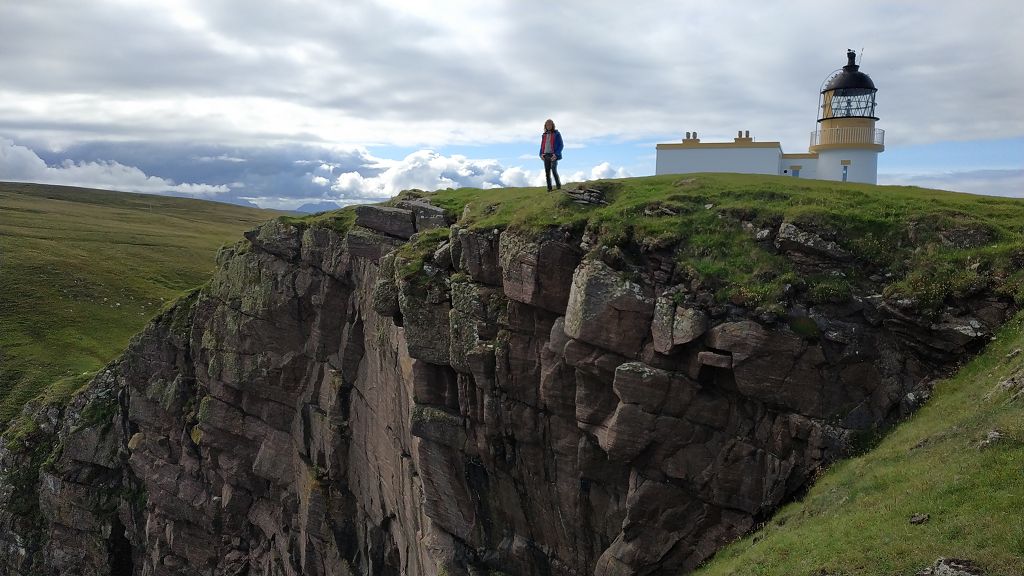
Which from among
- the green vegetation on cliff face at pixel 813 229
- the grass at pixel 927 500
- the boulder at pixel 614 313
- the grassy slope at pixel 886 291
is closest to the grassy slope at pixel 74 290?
the boulder at pixel 614 313

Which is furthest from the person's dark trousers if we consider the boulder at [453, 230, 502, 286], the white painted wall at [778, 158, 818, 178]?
the white painted wall at [778, 158, 818, 178]

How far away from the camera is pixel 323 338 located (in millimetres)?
46031

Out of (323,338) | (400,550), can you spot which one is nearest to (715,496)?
(400,550)

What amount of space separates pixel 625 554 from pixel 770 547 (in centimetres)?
727

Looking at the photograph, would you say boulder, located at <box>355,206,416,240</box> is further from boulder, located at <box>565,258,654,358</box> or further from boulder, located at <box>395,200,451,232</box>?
boulder, located at <box>565,258,654,358</box>

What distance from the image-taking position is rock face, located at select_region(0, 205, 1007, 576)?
75.8 feet

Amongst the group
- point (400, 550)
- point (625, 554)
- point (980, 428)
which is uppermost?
point (980, 428)

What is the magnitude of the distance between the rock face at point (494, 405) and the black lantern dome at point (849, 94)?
25523 millimetres

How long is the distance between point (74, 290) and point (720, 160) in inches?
3715

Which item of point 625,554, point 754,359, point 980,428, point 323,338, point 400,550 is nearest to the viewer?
point 980,428

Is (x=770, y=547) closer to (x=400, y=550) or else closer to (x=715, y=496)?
(x=715, y=496)

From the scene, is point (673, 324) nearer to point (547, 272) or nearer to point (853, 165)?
point (547, 272)

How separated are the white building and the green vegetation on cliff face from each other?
13.0 metres

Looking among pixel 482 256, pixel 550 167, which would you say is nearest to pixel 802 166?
pixel 550 167
